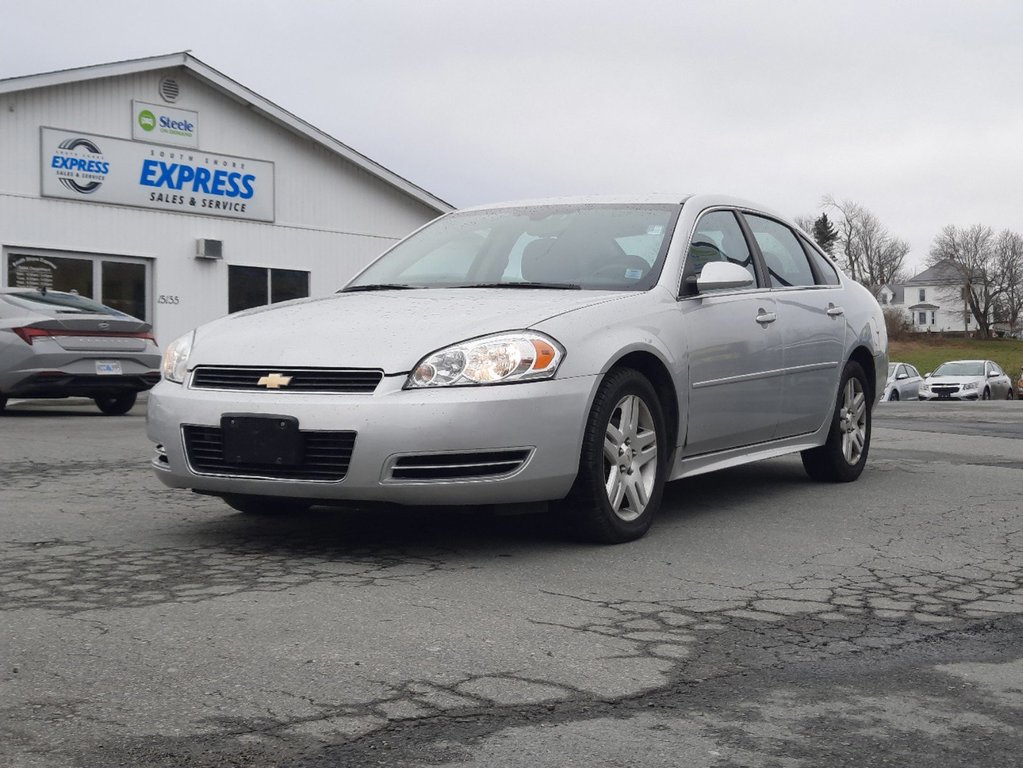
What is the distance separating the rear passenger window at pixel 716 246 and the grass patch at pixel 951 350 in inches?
2746

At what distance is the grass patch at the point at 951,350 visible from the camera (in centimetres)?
8025

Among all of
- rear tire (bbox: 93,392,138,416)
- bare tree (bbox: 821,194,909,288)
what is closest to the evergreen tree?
bare tree (bbox: 821,194,909,288)

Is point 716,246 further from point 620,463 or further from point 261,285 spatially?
point 261,285

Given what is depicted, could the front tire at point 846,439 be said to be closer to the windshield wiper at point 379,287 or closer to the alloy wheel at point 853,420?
the alloy wheel at point 853,420

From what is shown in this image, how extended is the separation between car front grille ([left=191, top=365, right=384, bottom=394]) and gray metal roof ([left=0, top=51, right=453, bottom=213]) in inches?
639

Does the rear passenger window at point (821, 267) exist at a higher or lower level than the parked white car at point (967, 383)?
higher

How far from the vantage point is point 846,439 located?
747 cm

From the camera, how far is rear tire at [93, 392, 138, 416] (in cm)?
1440

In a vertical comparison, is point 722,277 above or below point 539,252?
below

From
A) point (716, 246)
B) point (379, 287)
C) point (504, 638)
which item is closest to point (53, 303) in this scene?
point (379, 287)

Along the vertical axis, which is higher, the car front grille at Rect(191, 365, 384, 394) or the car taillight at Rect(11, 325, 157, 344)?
the car taillight at Rect(11, 325, 157, 344)

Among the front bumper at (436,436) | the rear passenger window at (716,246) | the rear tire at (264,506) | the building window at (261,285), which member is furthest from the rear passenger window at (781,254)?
the building window at (261,285)

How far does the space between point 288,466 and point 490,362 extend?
2.76 ft

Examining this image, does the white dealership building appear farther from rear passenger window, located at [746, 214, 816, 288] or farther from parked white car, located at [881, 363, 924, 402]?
rear passenger window, located at [746, 214, 816, 288]
